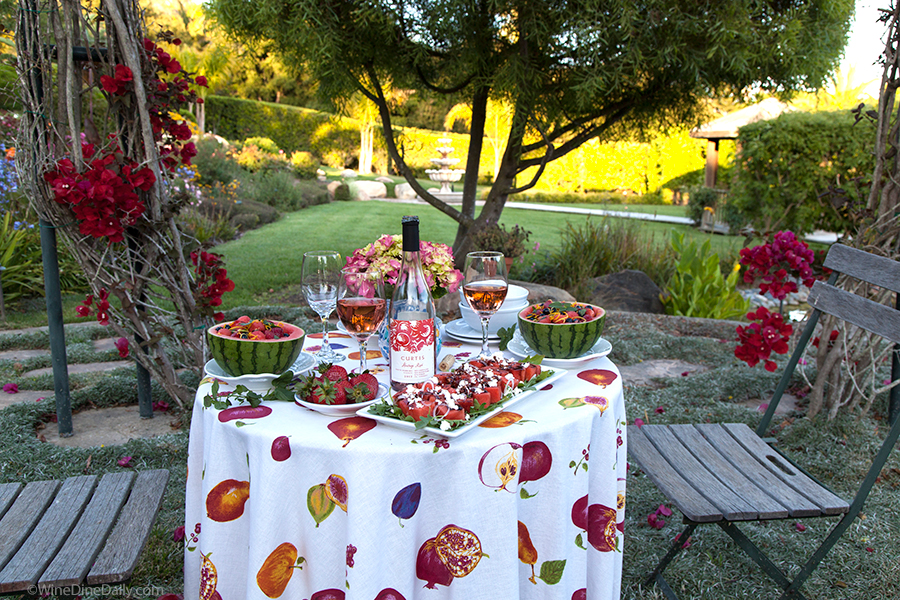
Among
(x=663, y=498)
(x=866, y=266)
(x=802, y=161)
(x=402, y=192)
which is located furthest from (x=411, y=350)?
(x=402, y=192)

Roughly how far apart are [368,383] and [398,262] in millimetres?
497

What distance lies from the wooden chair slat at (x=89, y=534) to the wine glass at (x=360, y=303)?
817 mm

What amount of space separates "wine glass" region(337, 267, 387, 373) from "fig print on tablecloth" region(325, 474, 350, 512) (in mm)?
408

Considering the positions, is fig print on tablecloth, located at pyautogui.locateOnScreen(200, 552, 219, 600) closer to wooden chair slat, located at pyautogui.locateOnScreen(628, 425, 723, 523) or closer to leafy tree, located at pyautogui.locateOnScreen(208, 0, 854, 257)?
wooden chair slat, located at pyautogui.locateOnScreen(628, 425, 723, 523)

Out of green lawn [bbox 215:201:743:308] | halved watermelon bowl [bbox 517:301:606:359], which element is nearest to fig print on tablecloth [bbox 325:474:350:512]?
halved watermelon bowl [bbox 517:301:606:359]

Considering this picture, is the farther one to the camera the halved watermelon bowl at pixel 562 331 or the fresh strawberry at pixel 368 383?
the halved watermelon bowl at pixel 562 331

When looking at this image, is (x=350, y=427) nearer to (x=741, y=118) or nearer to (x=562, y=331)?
(x=562, y=331)

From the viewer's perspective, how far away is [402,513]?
1.14m

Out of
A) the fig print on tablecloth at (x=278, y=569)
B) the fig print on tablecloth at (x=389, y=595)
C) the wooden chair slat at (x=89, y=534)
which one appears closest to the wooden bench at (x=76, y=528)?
the wooden chair slat at (x=89, y=534)

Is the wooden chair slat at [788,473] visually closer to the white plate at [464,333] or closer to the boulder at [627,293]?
the white plate at [464,333]

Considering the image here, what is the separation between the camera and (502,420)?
1235 mm

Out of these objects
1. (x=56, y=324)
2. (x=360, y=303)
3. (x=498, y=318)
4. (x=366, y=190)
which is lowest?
(x=56, y=324)

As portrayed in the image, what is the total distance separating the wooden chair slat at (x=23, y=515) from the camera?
1.41 meters

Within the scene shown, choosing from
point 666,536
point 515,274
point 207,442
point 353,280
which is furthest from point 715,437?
point 515,274
